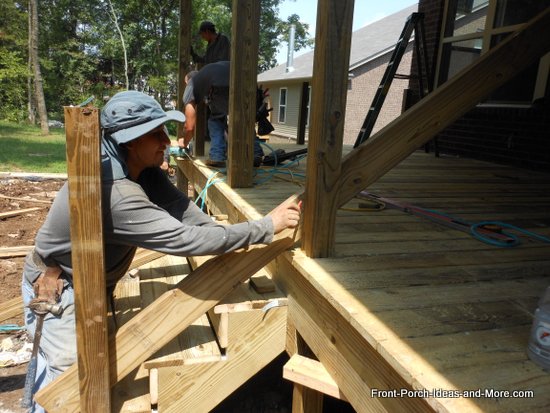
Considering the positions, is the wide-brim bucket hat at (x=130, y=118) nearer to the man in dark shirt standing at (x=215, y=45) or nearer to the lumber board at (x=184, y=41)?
the lumber board at (x=184, y=41)

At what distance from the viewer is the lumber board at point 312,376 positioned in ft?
6.32

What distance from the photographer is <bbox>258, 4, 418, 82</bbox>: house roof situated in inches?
758

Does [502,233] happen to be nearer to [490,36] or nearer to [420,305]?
[420,305]

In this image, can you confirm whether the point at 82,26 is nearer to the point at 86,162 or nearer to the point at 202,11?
the point at 202,11

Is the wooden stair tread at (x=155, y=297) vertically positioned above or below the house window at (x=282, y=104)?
below

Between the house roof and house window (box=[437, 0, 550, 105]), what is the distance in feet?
36.9

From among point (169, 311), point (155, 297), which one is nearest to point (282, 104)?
point (155, 297)

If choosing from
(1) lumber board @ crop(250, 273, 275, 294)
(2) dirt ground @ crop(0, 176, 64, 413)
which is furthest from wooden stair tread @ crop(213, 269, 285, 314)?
(2) dirt ground @ crop(0, 176, 64, 413)

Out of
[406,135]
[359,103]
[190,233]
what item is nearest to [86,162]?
[190,233]

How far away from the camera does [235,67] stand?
3.38 metres

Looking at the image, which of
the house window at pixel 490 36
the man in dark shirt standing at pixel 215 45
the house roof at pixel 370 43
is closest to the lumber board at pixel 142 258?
the man in dark shirt standing at pixel 215 45

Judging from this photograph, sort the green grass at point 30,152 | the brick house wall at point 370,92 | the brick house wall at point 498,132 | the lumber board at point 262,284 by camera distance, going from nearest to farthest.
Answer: the lumber board at point 262,284, the brick house wall at point 498,132, the green grass at point 30,152, the brick house wall at point 370,92

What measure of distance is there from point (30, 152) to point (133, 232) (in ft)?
40.5

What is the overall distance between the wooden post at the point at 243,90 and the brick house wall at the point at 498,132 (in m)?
3.73
